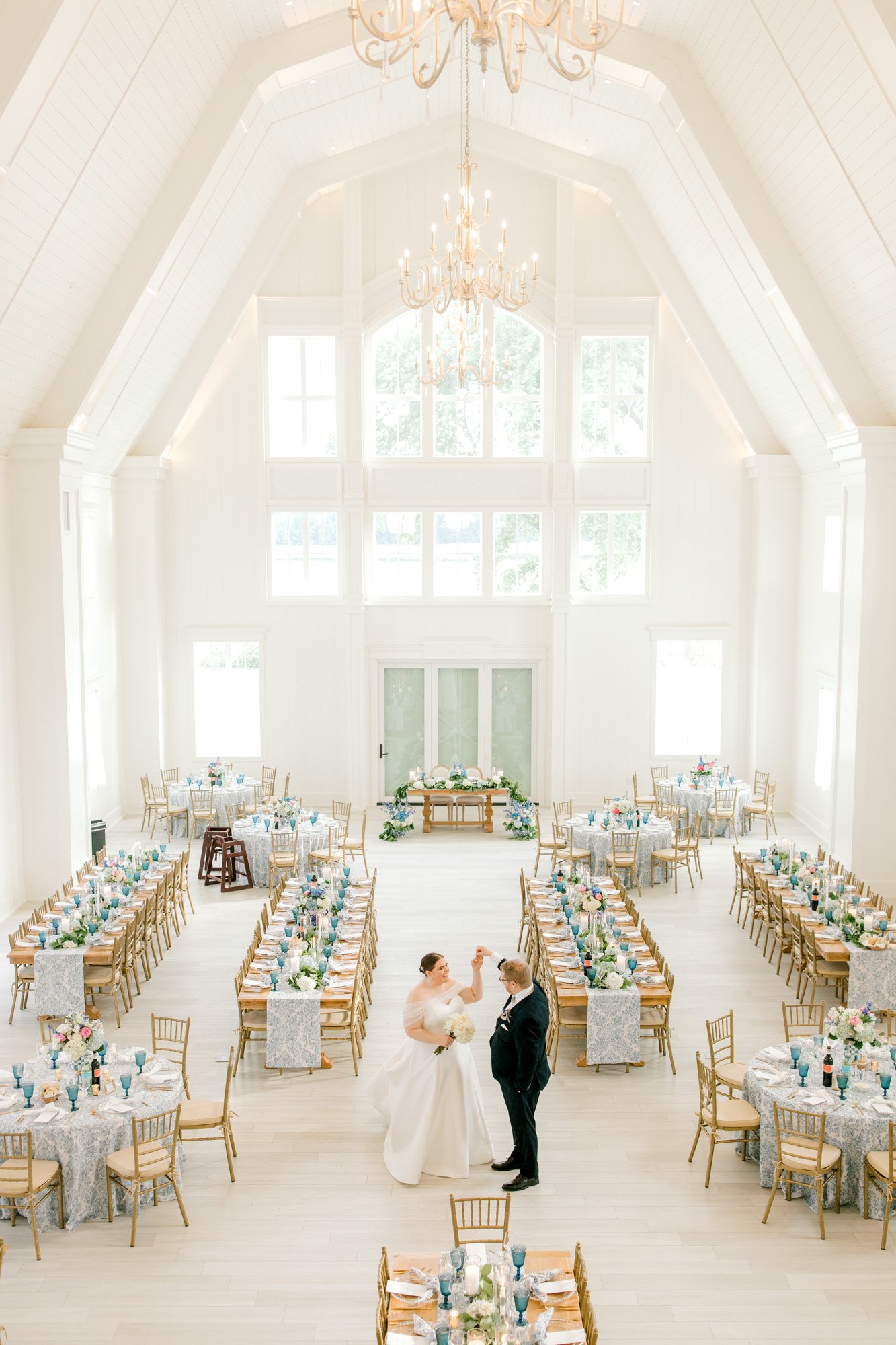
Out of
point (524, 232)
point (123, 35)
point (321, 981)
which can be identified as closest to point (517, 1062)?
point (321, 981)

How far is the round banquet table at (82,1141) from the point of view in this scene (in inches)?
306

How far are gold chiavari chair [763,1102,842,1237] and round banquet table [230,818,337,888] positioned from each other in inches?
345

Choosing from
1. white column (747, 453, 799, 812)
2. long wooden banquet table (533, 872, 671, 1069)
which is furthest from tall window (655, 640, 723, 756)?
long wooden banquet table (533, 872, 671, 1069)

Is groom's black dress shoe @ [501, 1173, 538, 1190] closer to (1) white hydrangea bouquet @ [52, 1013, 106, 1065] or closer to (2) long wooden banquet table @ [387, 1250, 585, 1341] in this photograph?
(2) long wooden banquet table @ [387, 1250, 585, 1341]

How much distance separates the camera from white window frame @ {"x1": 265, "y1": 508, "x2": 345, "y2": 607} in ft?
62.8

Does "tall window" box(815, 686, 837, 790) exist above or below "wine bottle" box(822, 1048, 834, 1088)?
above

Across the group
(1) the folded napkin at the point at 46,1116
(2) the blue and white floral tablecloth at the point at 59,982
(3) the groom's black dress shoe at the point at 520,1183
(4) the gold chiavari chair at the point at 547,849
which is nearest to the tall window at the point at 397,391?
(4) the gold chiavari chair at the point at 547,849

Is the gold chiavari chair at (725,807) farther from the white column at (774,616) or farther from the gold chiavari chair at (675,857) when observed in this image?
the white column at (774,616)

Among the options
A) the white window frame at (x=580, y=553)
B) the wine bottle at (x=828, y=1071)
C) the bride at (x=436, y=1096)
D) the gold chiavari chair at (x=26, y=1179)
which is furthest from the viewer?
the white window frame at (x=580, y=553)

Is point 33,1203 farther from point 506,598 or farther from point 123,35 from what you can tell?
point 506,598

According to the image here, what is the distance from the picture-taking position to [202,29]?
38.2 ft

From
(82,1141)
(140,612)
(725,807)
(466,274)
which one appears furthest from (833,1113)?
(140,612)

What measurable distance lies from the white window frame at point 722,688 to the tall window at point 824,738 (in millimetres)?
1838

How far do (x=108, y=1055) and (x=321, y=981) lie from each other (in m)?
2.11
